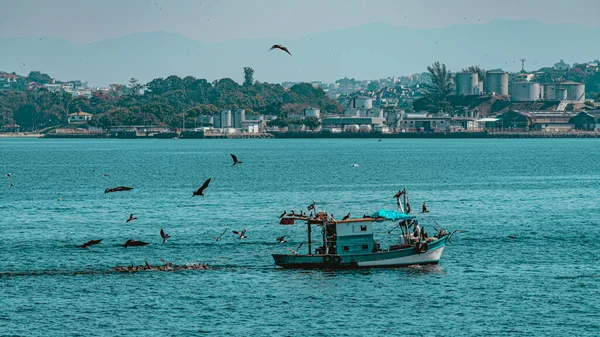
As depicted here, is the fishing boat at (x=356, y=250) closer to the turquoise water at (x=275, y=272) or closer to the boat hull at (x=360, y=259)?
the boat hull at (x=360, y=259)

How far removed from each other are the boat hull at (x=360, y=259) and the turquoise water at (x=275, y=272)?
59 centimetres

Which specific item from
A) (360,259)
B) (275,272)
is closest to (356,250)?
(360,259)

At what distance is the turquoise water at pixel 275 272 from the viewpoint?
4225cm

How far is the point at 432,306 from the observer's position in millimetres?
44875

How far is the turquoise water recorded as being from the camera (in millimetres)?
42250

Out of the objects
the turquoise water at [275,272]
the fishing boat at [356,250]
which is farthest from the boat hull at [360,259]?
the turquoise water at [275,272]

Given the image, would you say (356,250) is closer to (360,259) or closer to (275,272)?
(360,259)

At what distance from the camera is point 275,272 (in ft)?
172

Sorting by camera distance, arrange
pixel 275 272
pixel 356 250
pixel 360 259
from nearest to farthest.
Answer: pixel 275 272, pixel 360 259, pixel 356 250

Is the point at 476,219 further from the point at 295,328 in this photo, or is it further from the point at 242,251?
the point at 295,328

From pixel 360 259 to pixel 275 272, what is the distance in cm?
451

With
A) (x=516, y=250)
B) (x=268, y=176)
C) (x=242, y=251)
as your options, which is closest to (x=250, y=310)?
(x=242, y=251)

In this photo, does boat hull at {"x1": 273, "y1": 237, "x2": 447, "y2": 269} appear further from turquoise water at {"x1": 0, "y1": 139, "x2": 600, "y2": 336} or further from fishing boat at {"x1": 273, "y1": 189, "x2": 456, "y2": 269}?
turquoise water at {"x1": 0, "y1": 139, "x2": 600, "y2": 336}

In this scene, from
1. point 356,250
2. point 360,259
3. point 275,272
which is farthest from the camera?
point 356,250
